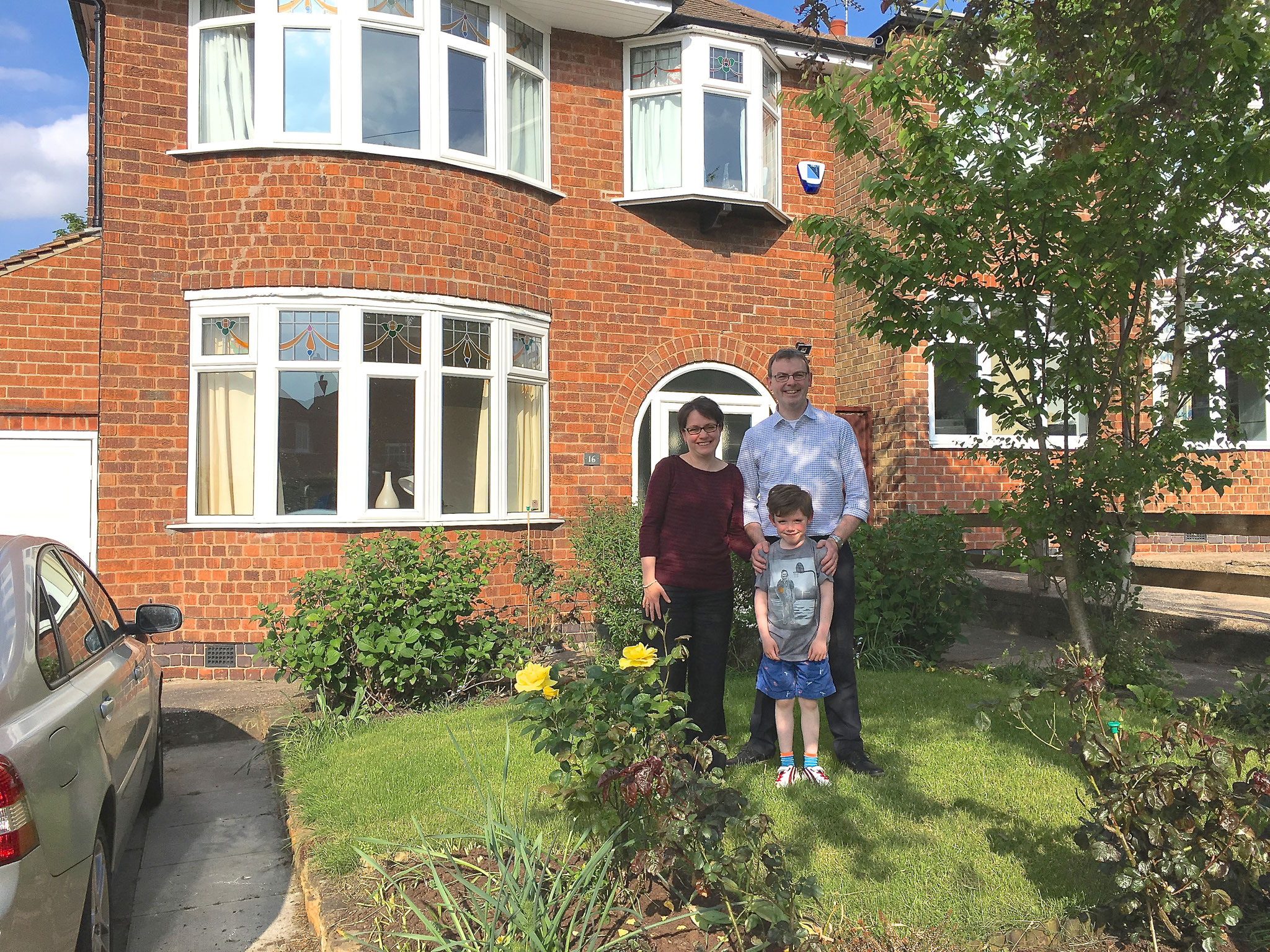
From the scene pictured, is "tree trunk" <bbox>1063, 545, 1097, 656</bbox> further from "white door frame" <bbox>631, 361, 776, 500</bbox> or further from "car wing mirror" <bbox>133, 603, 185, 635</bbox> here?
"car wing mirror" <bbox>133, 603, 185, 635</bbox>

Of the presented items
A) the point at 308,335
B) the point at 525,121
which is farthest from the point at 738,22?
the point at 308,335

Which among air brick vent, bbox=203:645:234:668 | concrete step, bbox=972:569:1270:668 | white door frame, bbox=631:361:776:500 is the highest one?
white door frame, bbox=631:361:776:500

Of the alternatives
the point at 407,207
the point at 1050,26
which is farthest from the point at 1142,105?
the point at 407,207

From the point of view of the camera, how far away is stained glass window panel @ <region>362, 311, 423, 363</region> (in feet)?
29.1

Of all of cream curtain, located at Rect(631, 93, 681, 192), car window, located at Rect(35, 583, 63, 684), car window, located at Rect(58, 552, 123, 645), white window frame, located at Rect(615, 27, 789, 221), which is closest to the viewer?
car window, located at Rect(35, 583, 63, 684)

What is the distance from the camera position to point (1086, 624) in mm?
6289

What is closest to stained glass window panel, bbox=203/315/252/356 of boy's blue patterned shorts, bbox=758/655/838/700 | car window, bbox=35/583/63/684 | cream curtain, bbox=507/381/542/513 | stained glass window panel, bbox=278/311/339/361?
stained glass window panel, bbox=278/311/339/361

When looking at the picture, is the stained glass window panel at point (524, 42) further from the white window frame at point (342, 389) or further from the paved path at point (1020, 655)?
the paved path at point (1020, 655)

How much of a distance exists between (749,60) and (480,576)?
7109 millimetres

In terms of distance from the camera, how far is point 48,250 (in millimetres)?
8578

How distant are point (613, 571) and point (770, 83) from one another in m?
6.57

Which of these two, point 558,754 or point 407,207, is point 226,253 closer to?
point 407,207

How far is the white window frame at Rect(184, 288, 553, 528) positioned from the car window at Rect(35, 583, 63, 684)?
537cm

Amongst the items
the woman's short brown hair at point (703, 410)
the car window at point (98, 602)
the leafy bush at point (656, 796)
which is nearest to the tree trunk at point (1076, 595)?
the woman's short brown hair at point (703, 410)
